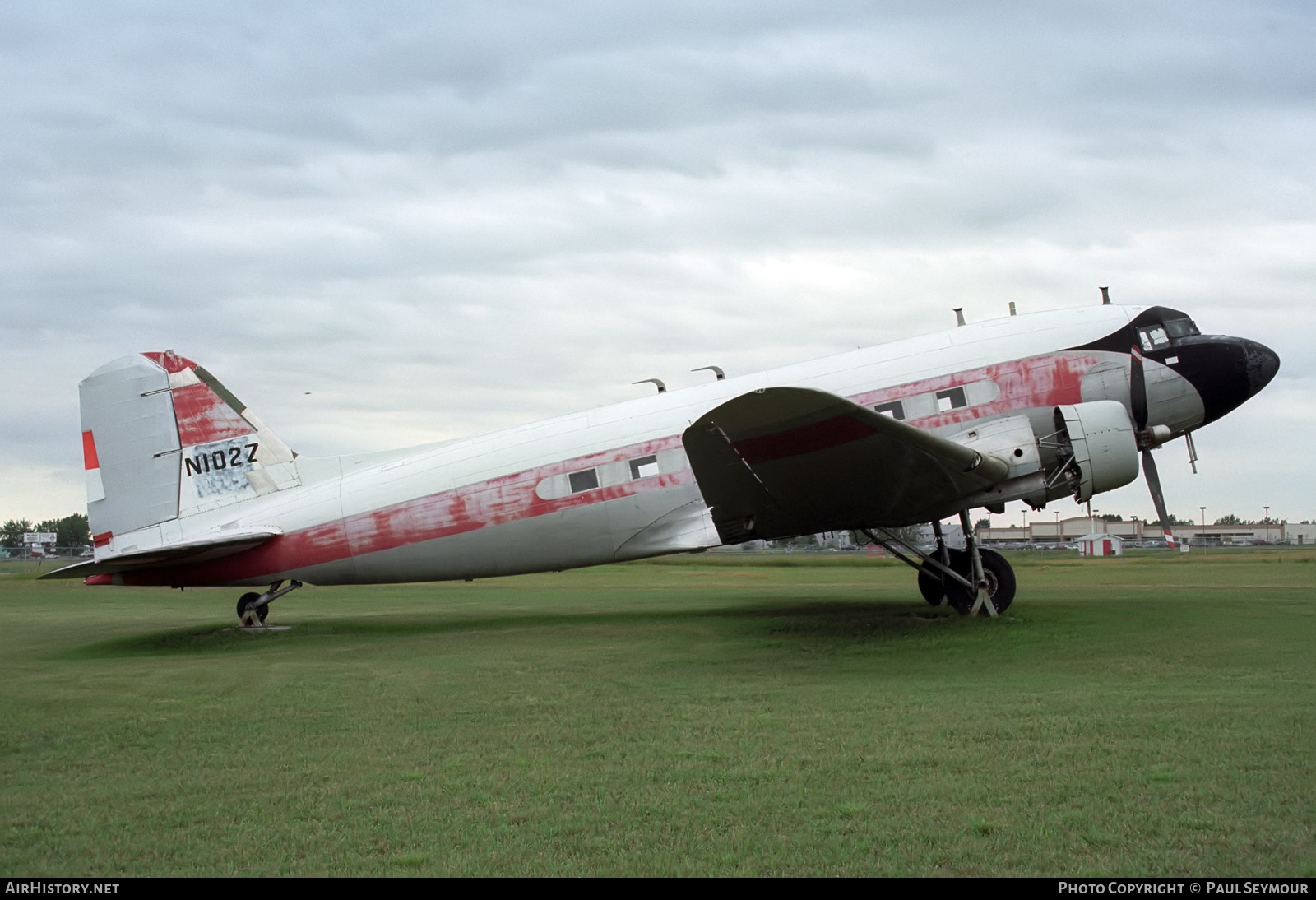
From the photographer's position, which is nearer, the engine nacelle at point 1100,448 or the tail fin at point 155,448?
the engine nacelle at point 1100,448

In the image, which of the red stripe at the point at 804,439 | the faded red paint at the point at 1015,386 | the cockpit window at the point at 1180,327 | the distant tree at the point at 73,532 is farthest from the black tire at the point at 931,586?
the distant tree at the point at 73,532

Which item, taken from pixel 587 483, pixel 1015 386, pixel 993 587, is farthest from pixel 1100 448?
pixel 587 483

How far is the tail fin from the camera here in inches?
598

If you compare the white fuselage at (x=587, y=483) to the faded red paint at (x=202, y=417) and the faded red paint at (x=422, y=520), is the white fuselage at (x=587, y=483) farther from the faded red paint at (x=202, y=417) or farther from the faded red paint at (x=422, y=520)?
the faded red paint at (x=202, y=417)

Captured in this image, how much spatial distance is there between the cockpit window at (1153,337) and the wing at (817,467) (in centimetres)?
322

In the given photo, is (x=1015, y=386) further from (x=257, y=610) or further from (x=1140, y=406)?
(x=257, y=610)

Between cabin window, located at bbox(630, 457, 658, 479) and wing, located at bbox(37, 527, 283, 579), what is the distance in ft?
17.2

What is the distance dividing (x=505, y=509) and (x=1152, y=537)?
4525 inches

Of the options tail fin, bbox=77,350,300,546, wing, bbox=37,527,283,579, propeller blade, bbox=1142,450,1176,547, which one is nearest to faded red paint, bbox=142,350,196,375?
tail fin, bbox=77,350,300,546

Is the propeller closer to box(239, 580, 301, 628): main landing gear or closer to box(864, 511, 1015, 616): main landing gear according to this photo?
box(864, 511, 1015, 616): main landing gear

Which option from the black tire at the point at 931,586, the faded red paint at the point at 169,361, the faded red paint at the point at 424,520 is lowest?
the black tire at the point at 931,586

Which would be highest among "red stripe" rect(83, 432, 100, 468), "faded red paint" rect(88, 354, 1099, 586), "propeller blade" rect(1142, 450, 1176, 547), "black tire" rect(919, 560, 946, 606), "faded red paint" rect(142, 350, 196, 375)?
"faded red paint" rect(142, 350, 196, 375)

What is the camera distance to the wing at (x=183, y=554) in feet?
45.9
